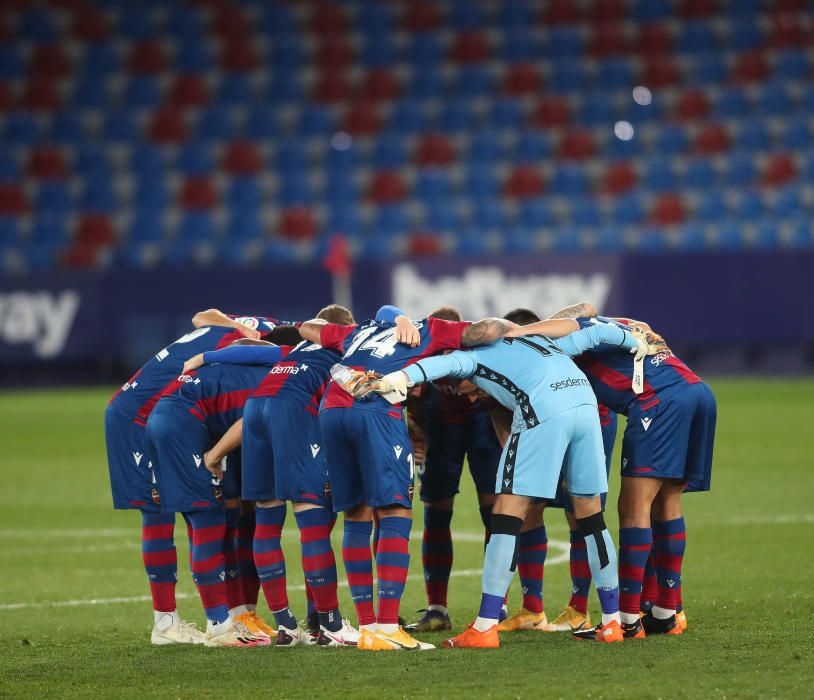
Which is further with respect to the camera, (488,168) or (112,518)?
(488,168)

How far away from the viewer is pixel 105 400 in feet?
77.8

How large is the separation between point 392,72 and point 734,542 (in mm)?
19333

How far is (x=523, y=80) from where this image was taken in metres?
28.2

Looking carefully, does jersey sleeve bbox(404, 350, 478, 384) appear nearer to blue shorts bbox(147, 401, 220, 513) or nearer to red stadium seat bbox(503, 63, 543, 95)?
blue shorts bbox(147, 401, 220, 513)

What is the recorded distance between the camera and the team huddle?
23.1ft

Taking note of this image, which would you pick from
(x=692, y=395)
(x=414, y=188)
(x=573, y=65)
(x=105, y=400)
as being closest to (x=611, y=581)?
(x=692, y=395)

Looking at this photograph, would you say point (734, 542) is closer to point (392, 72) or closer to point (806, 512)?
point (806, 512)

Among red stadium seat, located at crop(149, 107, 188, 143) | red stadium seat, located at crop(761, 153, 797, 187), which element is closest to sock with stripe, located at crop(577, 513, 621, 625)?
red stadium seat, located at crop(761, 153, 797, 187)

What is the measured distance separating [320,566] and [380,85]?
22.2 meters

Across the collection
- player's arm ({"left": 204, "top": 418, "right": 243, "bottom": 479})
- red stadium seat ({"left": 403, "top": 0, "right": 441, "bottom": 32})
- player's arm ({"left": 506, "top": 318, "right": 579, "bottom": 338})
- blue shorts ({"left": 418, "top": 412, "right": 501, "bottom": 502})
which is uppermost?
red stadium seat ({"left": 403, "top": 0, "right": 441, "bottom": 32})

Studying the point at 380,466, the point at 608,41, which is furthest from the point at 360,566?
the point at 608,41

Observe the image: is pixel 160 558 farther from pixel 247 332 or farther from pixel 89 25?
pixel 89 25

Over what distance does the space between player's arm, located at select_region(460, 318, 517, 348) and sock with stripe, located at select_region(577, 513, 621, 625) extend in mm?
996

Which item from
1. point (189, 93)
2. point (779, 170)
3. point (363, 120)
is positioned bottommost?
point (779, 170)
